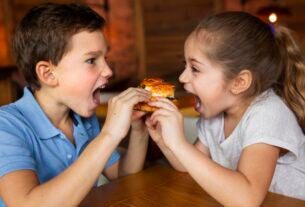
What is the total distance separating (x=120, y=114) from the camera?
1.10m

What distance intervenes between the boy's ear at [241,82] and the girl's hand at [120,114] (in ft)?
1.15

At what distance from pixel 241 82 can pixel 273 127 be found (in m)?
0.21

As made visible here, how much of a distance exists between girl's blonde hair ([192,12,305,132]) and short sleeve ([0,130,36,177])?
0.67m

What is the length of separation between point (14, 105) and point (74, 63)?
25cm

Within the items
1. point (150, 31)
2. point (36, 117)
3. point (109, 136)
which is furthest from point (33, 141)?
point (150, 31)

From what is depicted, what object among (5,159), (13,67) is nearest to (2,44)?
(13,67)

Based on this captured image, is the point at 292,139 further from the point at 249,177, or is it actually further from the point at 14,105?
the point at 14,105

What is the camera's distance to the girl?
3.36 feet

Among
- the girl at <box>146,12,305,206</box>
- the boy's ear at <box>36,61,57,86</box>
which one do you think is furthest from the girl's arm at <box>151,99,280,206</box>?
the boy's ear at <box>36,61,57,86</box>

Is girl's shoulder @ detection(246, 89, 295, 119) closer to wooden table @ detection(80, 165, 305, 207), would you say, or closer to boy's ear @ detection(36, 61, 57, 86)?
wooden table @ detection(80, 165, 305, 207)

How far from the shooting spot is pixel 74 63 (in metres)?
1.28

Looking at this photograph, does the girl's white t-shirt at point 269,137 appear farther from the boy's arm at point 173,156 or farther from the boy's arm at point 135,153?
the boy's arm at point 135,153

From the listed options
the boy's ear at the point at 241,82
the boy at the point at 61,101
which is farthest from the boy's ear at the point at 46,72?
the boy's ear at the point at 241,82

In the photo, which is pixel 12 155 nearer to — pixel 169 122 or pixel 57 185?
pixel 57 185
